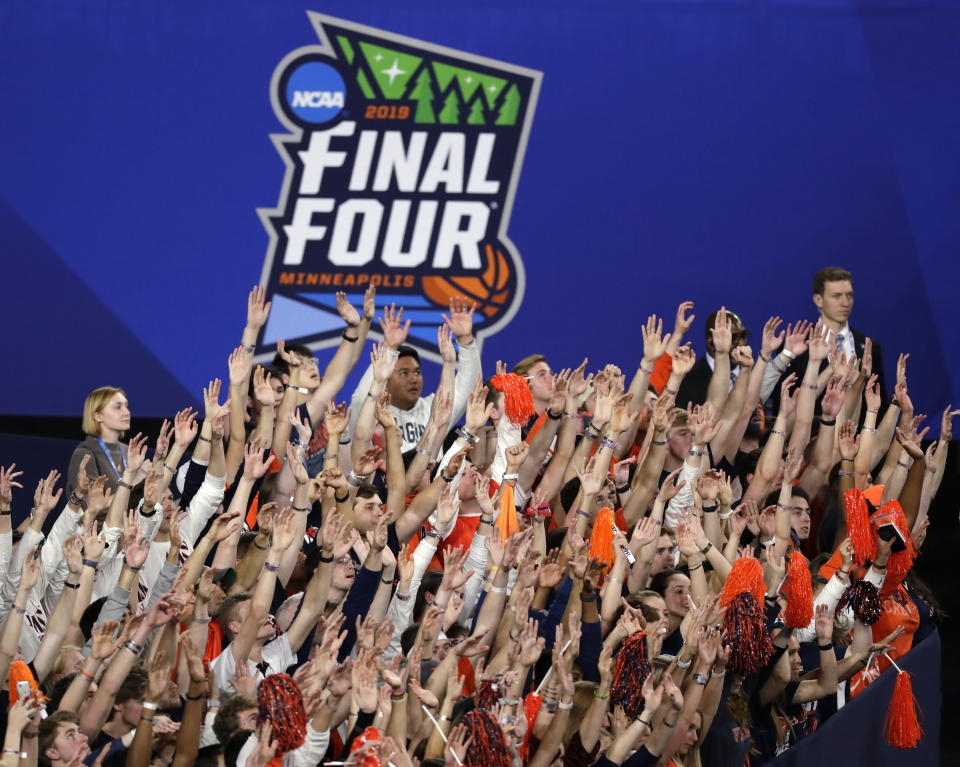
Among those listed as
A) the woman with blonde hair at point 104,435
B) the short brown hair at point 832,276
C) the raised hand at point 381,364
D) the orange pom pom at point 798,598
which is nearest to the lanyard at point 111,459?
the woman with blonde hair at point 104,435

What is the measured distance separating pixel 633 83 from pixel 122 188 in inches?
132

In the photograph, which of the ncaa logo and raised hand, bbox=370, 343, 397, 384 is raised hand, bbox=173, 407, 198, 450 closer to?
raised hand, bbox=370, 343, 397, 384

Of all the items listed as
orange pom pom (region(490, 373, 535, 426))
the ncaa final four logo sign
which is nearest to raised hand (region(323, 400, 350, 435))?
orange pom pom (region(490, 373, 535, 426))

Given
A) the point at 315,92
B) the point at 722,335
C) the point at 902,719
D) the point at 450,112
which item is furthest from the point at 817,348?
the point at 315,92

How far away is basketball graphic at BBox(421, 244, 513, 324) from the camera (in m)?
9.29

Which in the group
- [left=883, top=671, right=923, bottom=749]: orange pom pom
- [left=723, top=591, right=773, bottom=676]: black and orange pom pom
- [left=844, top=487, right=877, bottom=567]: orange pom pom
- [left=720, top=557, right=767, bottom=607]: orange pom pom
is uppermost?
[left=844, top=487, right=877, bottom=567]: orange pom pom

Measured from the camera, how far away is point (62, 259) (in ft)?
30.8

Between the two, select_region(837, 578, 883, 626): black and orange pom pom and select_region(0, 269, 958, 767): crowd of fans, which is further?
select_region(837, 578, 883, 626): black and orange pom pom

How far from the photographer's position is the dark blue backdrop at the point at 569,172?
9133 mm

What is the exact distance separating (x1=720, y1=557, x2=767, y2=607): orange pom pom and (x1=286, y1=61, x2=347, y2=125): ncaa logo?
5.16 metres

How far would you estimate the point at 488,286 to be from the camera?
9.30 m

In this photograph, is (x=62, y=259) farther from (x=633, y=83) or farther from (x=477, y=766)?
(x=477, y=766)

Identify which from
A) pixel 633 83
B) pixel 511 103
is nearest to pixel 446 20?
pixel 511 103

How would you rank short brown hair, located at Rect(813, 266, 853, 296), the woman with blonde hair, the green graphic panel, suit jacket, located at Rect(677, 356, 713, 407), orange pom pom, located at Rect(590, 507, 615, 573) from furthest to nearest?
the green graphic panel → short brown hair, located at Rect(813, 266, 853, 296) → suit jacket, located at Rect(677, 356, 713, 407) → the woman with blonde hair → orange pom pom, located at Rect(590, 507, 615, 573)
